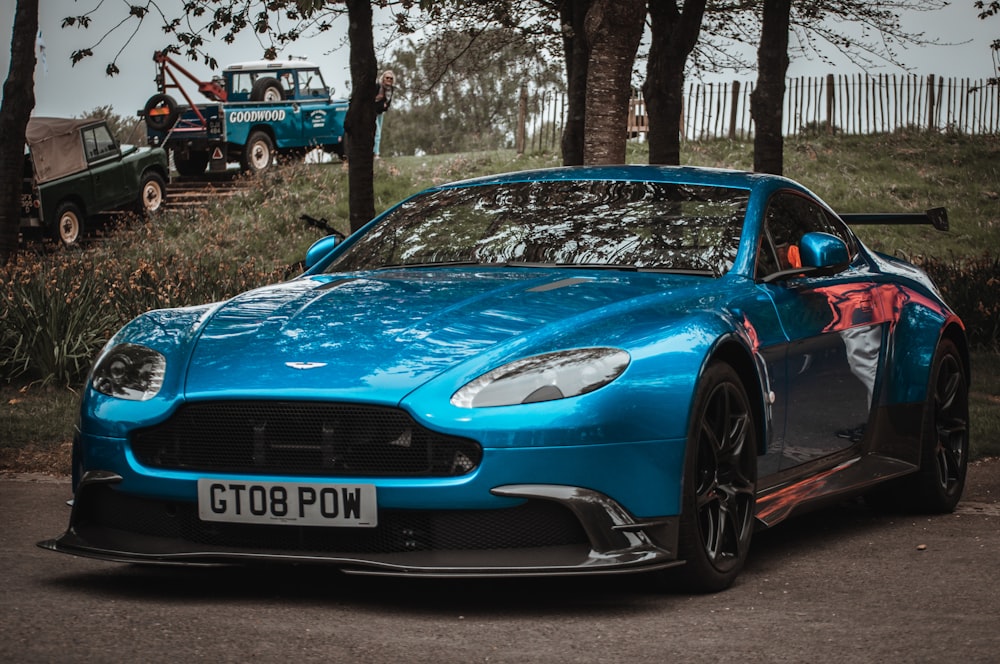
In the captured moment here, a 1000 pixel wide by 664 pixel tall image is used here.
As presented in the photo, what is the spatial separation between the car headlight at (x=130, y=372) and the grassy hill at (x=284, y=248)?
3.43 metres

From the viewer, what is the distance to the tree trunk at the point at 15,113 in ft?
52.1

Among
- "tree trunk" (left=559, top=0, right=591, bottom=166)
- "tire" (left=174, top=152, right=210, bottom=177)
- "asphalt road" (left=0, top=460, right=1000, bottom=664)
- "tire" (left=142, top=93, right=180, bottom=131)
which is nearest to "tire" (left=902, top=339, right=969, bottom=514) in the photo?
"asphalt road" (left=0, top=460, right=1000, bottom=664)

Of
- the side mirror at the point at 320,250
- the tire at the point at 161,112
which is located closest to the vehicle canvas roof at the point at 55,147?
the tire at the point at 161,112

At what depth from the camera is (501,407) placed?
415 centimetres

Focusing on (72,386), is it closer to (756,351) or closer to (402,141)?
(756,351)

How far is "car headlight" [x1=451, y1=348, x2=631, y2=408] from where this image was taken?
4180 mm

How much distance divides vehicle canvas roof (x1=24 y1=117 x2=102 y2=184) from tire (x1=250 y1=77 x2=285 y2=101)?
18.0ft

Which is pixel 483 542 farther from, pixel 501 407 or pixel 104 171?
pixel 104 171

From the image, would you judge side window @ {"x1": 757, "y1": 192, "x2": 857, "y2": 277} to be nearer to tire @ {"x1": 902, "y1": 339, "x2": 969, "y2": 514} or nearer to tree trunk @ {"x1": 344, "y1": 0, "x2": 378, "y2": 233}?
tire @ {"x1": 902, "y1": 339, "x2": 969, "y2": 514}

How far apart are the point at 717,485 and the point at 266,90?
92.5ft

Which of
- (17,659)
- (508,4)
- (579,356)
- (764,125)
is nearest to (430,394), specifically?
(579,356)

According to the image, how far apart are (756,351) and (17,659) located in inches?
101

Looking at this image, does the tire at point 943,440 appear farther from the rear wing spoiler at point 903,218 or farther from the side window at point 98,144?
the side window at point 98,144

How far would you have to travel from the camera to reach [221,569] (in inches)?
200
